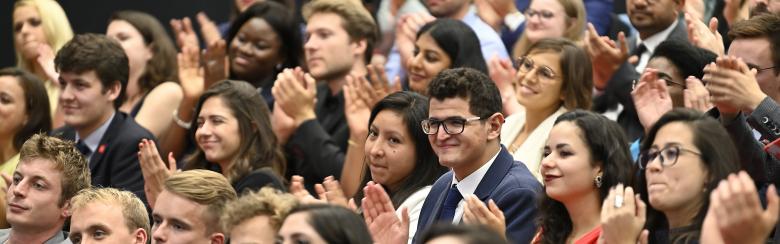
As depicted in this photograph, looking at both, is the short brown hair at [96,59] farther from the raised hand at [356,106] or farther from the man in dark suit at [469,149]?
the man in dark suit at [469,149]

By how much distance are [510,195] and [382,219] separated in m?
0.40

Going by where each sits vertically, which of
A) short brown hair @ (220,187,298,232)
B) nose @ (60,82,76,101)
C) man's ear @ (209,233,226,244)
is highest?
short brown hair @ (220,187,298,232)

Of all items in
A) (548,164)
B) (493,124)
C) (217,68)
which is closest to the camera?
(548,164)

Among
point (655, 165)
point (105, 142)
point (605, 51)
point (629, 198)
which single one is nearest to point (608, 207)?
point (629, 198)

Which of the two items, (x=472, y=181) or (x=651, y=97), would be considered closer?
(x=472, y=181)

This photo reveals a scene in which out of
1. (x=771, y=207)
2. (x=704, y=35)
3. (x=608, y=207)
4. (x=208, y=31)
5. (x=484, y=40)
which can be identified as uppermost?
(x=771, y=207)

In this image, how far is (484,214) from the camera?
419 cm

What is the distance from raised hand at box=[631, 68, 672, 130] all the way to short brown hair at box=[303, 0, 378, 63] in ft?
6.86

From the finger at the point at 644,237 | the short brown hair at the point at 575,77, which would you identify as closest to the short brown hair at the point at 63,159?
the short brown hair at the point at 575,77

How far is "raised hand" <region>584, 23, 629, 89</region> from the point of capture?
19.5 ft

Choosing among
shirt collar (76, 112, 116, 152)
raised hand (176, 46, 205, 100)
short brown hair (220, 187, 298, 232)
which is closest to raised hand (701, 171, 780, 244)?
short brown hair (220, 187, 298, 232)

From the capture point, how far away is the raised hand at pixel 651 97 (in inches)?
199

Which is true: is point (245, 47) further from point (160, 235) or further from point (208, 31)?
point (160, 235)

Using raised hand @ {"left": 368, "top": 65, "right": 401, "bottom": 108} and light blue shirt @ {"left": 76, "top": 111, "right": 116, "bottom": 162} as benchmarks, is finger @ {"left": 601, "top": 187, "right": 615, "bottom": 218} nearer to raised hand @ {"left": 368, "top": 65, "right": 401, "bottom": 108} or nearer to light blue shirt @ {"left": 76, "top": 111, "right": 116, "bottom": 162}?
raised hand @ {"left": 368, "top": 65, "right": 401, "bottom": 108}
